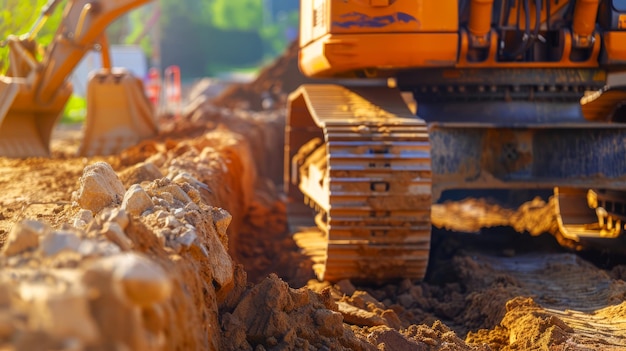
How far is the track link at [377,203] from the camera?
6.48 m

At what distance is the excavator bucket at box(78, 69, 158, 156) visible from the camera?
12.8 meters

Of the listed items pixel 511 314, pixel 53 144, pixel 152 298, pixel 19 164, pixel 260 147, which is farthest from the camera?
pixel 53 144

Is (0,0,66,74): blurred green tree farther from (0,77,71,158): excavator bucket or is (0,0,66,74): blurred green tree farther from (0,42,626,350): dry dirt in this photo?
(0,42,626,350): dry dirt

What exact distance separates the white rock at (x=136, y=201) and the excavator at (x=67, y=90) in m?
7.09

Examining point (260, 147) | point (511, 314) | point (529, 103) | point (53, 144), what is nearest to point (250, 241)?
point (529, 103)

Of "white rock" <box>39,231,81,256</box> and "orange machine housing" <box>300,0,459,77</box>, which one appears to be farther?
"orange machine housing" <box>300,0,459,77</box>

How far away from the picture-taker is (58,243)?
9.29ft

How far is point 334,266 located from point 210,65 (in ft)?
166

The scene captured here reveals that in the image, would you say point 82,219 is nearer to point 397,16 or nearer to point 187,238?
point 187,238

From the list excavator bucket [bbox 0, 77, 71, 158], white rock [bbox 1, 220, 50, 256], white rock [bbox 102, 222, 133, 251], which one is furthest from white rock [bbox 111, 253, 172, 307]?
excavator bucket [bbox 0, 77, 71, 158]

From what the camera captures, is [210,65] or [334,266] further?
[210,65]

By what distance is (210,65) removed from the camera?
5631 centimetres

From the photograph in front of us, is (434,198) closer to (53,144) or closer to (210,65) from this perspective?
(53,144)

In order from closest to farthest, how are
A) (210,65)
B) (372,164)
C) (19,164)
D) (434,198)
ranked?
(372,164), (434,198), (19,164), (210,65)
